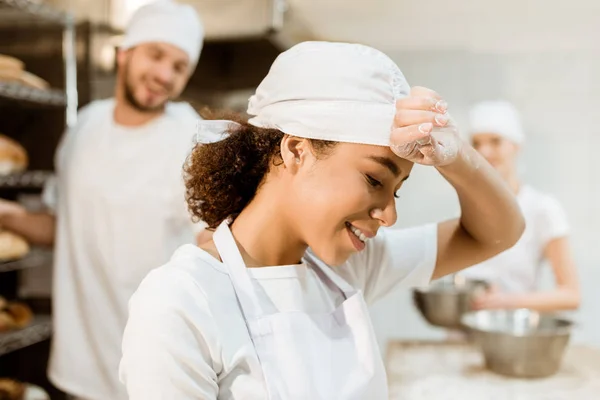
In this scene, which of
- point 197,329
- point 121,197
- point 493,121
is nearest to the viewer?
point 197,329

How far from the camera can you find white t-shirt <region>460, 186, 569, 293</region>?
5.20 ft

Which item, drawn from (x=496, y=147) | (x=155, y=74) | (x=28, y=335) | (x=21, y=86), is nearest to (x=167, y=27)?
(x=155, y=74)

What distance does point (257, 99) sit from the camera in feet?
2.27

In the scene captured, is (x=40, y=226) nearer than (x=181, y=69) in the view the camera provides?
No

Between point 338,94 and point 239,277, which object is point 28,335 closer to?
point 239,277

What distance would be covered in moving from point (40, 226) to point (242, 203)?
90 centimetres

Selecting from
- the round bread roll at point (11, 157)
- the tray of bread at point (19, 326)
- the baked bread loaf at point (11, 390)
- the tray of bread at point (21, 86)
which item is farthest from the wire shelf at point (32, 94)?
the baked bread loaf at point (11, 390)

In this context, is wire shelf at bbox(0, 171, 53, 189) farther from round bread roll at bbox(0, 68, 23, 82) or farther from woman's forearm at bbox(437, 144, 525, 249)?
woman's forearm at bbox(437, 144, 525, 249)

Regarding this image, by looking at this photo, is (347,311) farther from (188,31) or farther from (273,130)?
(188,31)

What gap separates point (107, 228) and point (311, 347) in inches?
26.0

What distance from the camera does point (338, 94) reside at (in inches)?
24.8

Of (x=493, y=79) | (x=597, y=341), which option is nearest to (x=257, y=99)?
(x=493, y=79)

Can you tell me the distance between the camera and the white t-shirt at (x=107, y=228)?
1172mm

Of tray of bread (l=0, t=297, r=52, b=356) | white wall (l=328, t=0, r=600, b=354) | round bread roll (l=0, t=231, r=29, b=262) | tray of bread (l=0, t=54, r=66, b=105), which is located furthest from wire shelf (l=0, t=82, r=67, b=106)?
white wall (l=328, t=0, r=600, b=354)
